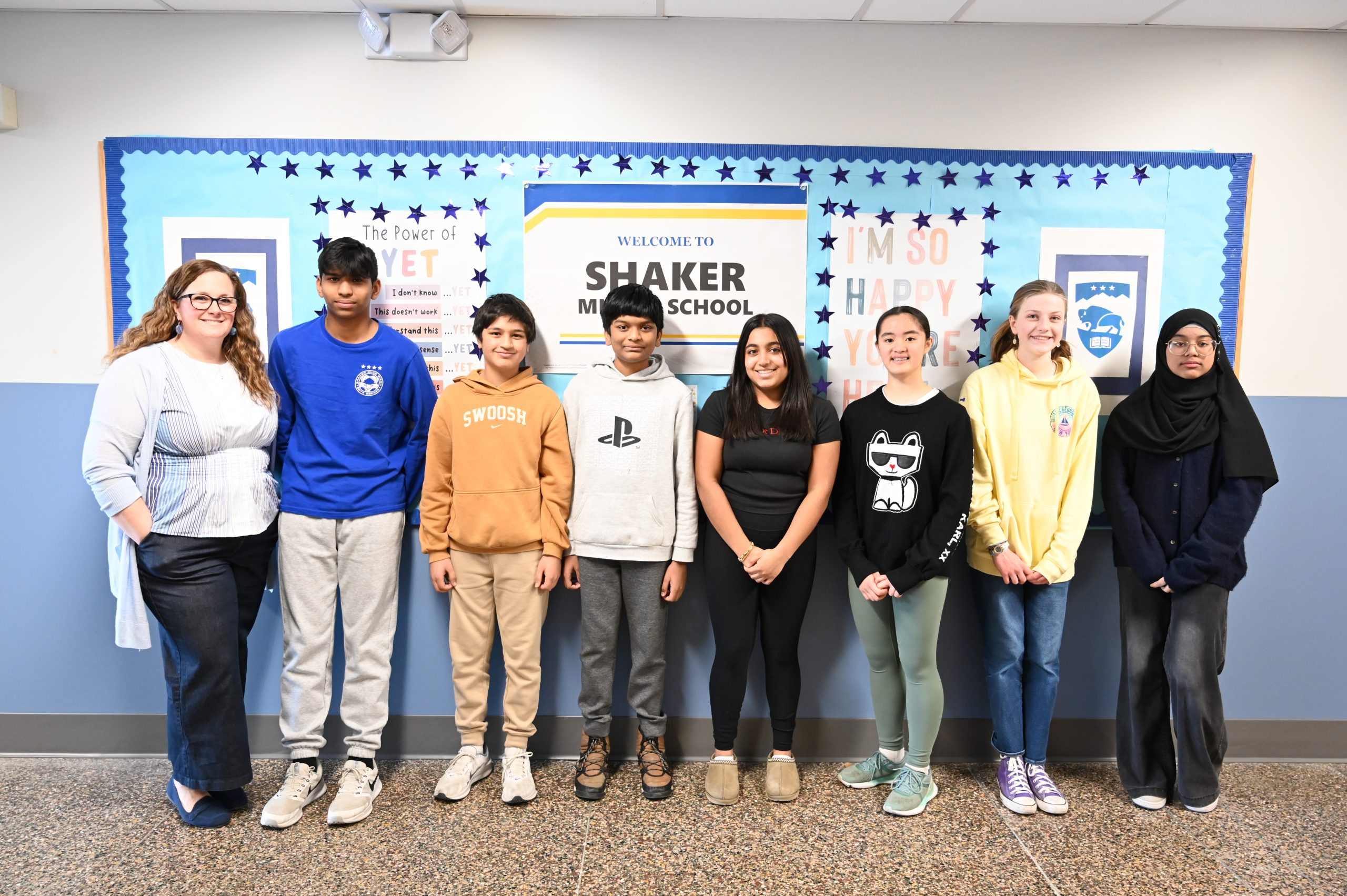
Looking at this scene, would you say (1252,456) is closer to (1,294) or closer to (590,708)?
(590,708)

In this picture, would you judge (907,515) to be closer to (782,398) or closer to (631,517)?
(782,398)

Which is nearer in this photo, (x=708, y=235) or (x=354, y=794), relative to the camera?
(x=354, y=794)

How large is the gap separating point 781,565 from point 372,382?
55.6 inches

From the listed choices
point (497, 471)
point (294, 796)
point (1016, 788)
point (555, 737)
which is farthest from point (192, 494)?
point (1016, 788)

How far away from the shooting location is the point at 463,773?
91.4 inches

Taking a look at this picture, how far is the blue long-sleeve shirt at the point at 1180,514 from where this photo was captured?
2172 mm

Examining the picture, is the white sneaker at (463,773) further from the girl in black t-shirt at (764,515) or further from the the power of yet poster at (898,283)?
the the power of yet poster at (898,283)

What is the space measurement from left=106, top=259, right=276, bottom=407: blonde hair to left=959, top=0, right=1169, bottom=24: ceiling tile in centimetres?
249

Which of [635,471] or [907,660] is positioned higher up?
[635,471]

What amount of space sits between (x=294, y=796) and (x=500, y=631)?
767 millimetres

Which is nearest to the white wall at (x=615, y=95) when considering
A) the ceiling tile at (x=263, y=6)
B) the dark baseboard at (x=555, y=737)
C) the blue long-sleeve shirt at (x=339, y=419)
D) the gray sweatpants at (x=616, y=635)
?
the ceiling tile at (x=263, y=6)

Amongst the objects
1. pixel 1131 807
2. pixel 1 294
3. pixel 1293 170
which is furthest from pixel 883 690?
pixel 1 294

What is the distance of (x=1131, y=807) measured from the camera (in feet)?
7.50

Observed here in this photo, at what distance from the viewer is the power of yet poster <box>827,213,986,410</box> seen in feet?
8.14
